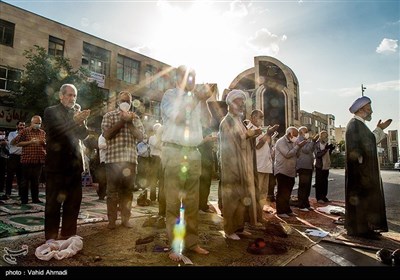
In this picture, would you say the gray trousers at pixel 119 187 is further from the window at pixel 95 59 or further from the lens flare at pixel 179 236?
the window at pixel 95 59

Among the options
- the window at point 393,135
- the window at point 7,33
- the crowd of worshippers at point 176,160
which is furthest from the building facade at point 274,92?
the window at point 393,135

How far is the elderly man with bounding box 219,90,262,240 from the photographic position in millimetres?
4105

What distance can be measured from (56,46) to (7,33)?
3.41 m

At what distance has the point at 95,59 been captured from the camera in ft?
83.4

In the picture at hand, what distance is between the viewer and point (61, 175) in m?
3.51

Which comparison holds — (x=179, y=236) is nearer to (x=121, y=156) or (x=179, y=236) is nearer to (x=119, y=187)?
(x=119, y=187)

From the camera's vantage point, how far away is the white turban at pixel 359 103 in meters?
4.82

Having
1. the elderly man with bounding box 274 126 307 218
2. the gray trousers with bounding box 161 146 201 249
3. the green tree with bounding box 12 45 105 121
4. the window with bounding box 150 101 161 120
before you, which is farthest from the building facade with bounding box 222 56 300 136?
the gray trousers with bounding box 161 146 201 249

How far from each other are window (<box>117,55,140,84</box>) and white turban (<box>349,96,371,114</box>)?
A: 25.4 m

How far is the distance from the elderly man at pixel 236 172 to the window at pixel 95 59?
23.1 meters

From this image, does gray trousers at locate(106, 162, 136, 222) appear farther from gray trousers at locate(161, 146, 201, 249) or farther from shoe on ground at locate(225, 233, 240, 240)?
shoe on ground at locate(225, 233, 240, 240)

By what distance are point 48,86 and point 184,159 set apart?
17103mm

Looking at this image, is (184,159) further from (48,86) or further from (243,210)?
(48,86)
